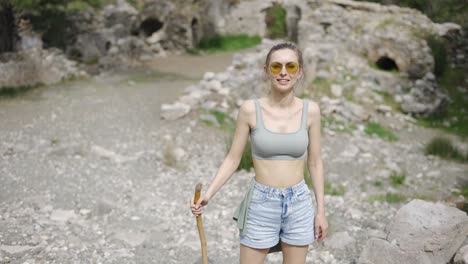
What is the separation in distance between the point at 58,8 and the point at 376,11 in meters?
8.81

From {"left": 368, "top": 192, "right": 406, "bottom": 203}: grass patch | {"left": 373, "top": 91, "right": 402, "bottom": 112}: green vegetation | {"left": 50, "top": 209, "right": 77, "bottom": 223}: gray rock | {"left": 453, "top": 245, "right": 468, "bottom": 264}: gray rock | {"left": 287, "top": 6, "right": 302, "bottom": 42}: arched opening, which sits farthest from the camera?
{"left": 287, "top": 6, "right": 302, "bottom": 42}: arched opening

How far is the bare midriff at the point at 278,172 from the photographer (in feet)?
9.00

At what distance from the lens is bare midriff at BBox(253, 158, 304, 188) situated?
2744 millimetres

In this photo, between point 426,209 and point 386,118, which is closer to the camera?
point 426,209

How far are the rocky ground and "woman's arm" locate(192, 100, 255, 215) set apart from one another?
2.03 meters

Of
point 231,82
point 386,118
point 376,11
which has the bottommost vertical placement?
point 386,118

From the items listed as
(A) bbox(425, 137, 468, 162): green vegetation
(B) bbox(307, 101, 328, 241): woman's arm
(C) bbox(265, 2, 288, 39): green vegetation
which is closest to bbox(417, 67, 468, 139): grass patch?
(A) bbox(425, 137, 468, 162): green vegetation

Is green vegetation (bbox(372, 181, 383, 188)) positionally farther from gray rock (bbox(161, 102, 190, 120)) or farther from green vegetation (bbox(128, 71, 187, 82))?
green vegetation (bbox(128, 71, 187, 82))

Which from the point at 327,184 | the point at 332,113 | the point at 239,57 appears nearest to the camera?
the point at 327,184

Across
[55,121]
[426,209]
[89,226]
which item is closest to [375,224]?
[426,209]

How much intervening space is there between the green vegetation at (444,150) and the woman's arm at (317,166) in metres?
5.66

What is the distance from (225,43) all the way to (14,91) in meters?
8.99

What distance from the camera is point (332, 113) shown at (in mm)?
9461

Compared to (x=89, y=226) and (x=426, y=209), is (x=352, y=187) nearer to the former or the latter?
(x=426, y=209)
